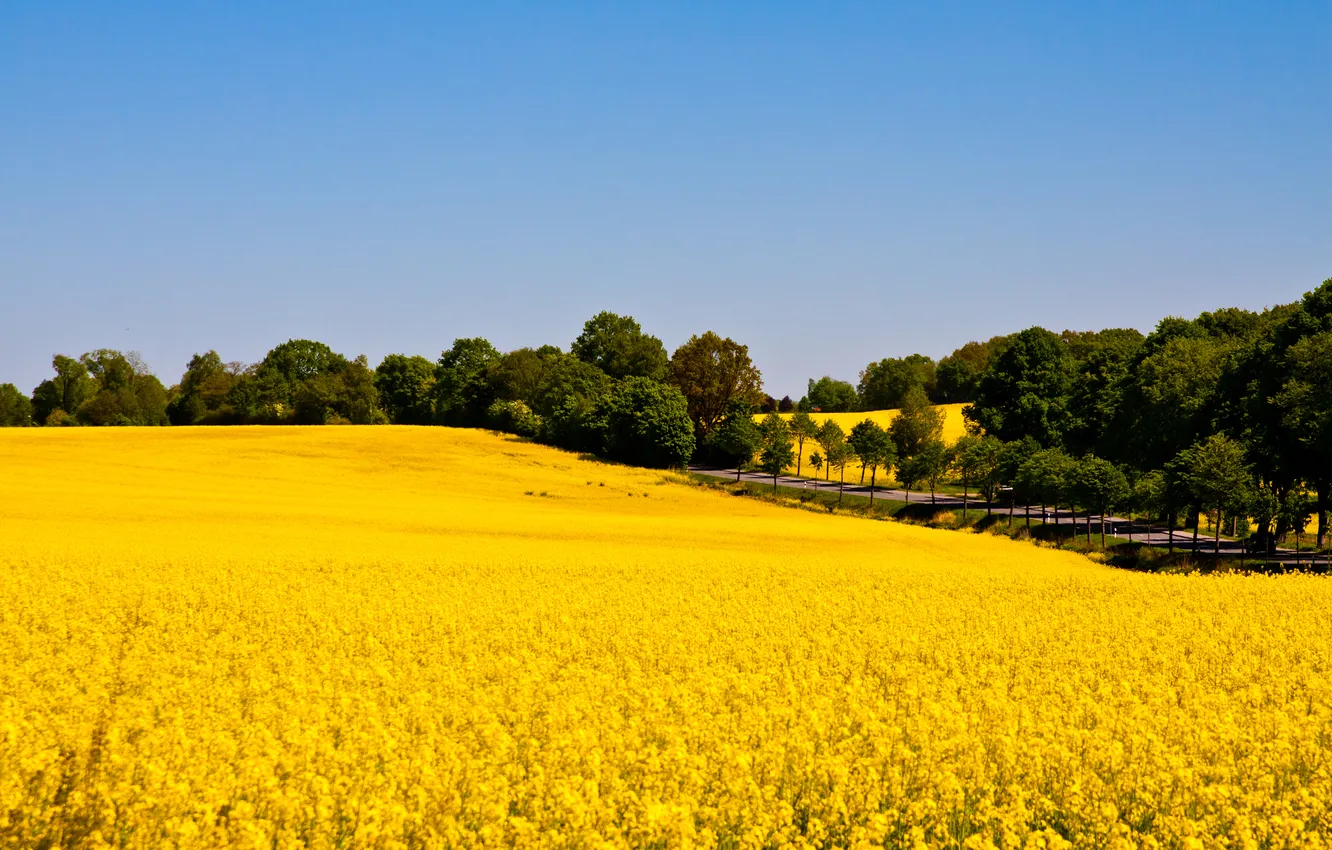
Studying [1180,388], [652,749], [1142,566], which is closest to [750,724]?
[652,749]

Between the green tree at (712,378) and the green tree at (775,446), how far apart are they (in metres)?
12.3

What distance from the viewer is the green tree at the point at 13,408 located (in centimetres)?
11831

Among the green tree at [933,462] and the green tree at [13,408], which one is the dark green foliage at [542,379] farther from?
the green tree at [13,408]

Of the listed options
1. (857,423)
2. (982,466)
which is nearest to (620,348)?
(857,423)

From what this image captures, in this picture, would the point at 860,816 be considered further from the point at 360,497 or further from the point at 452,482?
the point at 452,482

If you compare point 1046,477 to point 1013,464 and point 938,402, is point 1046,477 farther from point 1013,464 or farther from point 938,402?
point 938,402

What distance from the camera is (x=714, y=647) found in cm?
1727

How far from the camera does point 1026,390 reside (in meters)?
82.8

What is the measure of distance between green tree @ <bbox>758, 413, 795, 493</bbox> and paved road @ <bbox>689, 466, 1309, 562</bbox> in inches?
62.8

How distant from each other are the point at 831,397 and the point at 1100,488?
118993 mm

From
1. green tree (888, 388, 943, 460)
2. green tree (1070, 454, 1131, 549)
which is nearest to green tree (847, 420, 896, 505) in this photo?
green tree (888, 388, 943, 460)

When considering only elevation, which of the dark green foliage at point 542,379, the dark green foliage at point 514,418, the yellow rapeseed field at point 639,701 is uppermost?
the dark green foliage at point 542,379

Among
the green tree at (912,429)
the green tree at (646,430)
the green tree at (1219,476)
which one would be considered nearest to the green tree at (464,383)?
the green tree at (646,430)

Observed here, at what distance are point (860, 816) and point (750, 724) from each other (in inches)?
112
